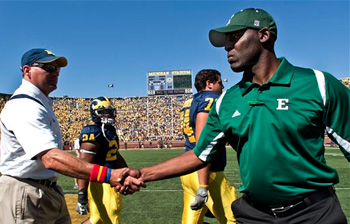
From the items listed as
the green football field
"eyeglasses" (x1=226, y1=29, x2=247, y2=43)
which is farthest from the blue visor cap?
the green football field

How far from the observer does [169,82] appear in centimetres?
5722

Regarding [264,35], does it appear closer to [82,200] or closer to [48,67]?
[48,67]

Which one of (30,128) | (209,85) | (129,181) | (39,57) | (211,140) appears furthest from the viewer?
(209,85)

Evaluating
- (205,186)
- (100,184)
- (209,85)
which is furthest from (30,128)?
(209,85)

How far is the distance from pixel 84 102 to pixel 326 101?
5915 cm

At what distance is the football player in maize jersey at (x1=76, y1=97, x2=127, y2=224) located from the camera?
4613 millimetres

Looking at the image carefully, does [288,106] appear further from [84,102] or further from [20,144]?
[84,102]

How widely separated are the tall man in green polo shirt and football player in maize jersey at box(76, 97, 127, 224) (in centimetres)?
238

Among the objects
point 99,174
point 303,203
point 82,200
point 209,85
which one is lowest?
point 82,200

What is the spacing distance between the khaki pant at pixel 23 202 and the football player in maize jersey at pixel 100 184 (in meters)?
1.25

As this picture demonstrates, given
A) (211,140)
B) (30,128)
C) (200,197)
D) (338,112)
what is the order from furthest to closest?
(200,197) → (30,128) → (211,140) → (338,112)

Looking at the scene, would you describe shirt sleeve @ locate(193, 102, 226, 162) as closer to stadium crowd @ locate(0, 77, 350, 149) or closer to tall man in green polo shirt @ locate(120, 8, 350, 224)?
tall man in green polo shirt @ locate(120, 8, 350, 224)

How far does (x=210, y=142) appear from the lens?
9.35ft

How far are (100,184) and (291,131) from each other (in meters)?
3.00
